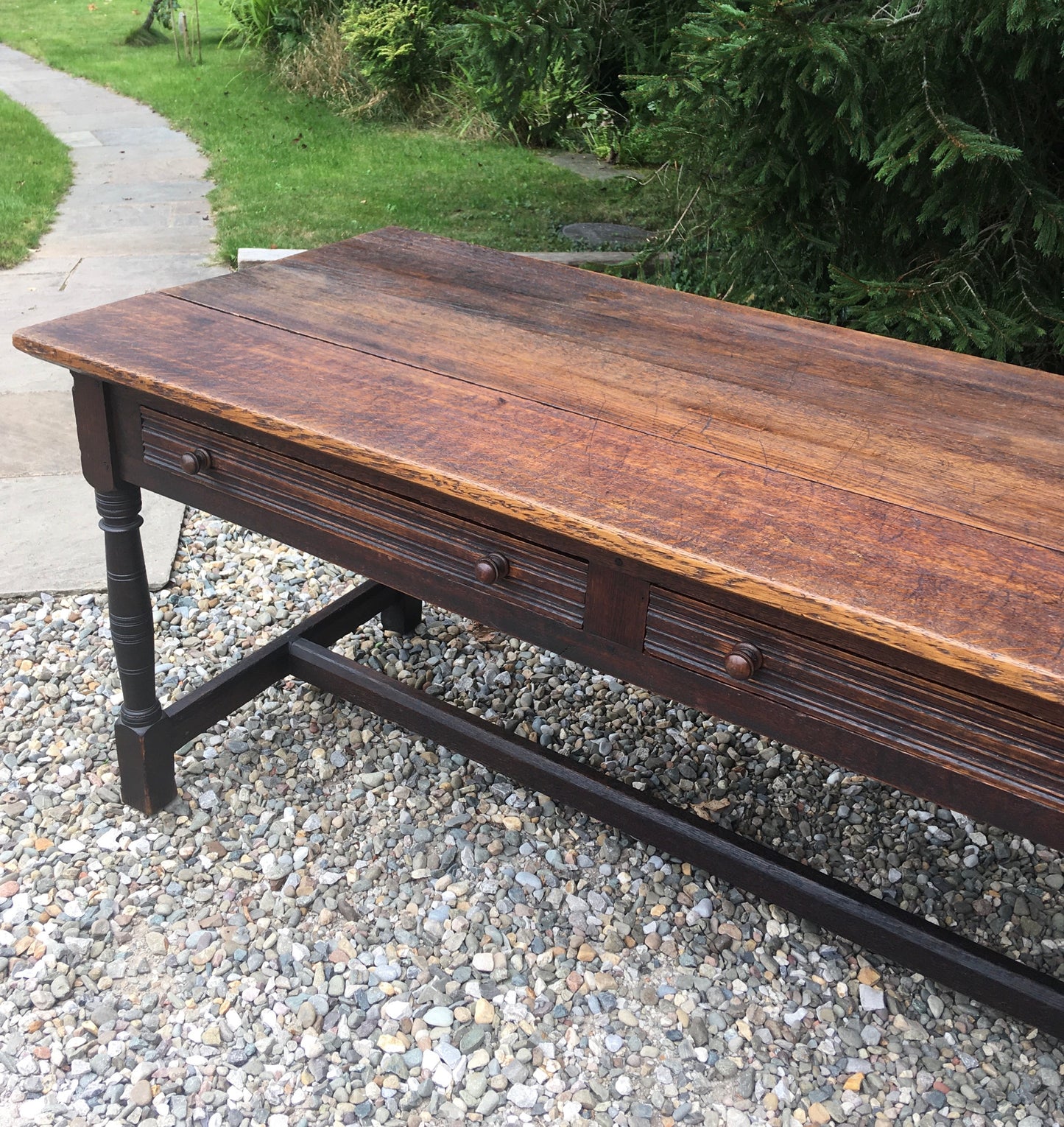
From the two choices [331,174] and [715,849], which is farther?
[331,174]

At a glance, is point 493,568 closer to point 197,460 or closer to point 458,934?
point 197,460

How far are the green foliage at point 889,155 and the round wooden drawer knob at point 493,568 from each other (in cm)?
174

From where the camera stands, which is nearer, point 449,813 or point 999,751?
point 999,751

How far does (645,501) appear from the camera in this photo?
1.40 m

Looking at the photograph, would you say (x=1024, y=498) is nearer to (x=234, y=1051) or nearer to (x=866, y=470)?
(x=866, y=470)

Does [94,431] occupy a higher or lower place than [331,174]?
higher

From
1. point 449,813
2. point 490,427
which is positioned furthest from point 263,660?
point 490,427

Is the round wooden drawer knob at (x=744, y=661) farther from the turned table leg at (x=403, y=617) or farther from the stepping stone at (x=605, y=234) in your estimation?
the stepping stone at (x=605, y=234)

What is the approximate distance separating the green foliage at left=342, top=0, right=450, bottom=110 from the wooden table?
22.0 ft

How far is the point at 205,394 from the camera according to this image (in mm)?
1622

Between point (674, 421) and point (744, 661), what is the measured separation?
46 centimetres

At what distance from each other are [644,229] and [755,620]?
5.06 meters

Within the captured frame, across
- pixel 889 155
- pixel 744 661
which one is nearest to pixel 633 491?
pixel 744 661

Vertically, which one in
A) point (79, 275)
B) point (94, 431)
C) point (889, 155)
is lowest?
point (79, 275)
